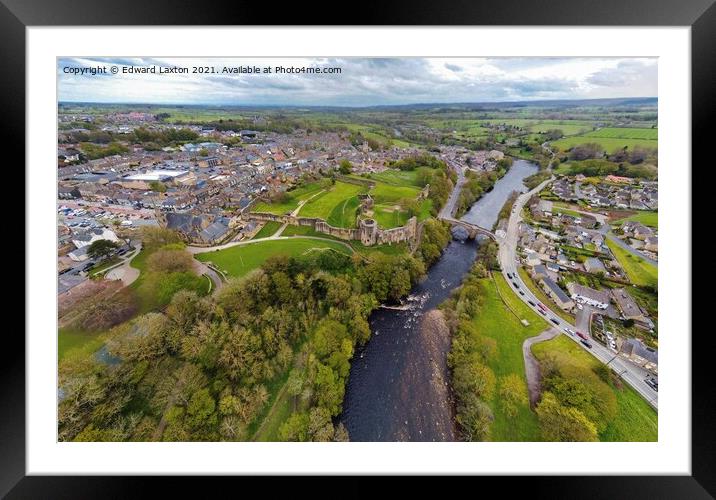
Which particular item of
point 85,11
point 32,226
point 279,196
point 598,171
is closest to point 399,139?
point 279,196

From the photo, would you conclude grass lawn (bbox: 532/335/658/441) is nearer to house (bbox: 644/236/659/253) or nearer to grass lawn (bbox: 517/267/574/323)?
grass lawn (bbox: 517/267/574/323)

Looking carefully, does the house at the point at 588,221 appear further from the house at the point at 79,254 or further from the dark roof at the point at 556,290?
the house at the point at 79,254

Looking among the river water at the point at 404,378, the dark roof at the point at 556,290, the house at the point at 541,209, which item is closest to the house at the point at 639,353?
the dark roof at the point at 556,290

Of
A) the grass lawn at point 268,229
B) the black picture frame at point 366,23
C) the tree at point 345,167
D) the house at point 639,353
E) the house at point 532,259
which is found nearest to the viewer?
the black picture frame at point 366,23

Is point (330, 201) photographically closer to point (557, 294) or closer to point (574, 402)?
point (557, 294)

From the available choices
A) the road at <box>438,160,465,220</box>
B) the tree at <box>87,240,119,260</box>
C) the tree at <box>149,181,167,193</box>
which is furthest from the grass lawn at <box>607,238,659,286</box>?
the tree at <box>149,181,167,193</box>

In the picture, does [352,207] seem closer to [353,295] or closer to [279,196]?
[279,196]
